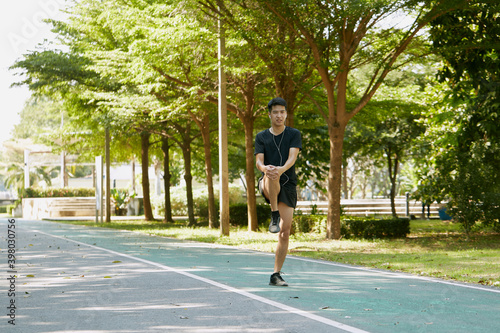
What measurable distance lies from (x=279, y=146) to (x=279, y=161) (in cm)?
18

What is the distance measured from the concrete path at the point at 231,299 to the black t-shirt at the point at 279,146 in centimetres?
140

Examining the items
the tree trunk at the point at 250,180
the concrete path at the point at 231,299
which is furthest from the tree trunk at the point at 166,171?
the concrete path at the point at 231,299

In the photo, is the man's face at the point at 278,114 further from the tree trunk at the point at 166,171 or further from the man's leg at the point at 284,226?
the tree trunk at the point at 166,171

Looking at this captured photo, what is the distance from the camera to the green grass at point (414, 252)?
10250 millimetres

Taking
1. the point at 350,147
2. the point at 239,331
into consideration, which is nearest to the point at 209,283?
the point at 239,331

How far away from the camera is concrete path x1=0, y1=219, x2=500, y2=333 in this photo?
18.7 ft

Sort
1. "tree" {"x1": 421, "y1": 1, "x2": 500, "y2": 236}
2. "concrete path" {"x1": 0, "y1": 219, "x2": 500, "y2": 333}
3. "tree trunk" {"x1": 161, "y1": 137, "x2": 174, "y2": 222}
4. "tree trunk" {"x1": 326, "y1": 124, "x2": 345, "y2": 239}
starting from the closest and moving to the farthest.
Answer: "concrete path" {"x1": 0, "y1": 219, "x2": 500, "y2": 333}, "tree" {"x1": 421, "y1": 1, "x2": 500, "y2": 236}, "tree trunk" {"x1": 326, "y1": 124, "x2": 345, "y2": 239}, "tree trunk" {"x1": 161, "y1": 137, "x2": 174, "y2": 222}

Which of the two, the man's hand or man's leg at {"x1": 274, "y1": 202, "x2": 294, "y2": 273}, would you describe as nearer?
the man's hand

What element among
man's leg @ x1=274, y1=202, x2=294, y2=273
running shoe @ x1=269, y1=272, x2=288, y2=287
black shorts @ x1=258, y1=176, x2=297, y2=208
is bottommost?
running shoe @ x1=269, y1=272, x2=288, y2=287

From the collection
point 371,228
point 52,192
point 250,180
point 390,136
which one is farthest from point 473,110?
point 52,192

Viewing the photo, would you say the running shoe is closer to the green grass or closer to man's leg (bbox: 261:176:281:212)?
man's leg (bbox: 261:176:281:212)

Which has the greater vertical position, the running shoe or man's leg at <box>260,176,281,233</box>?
man's leg at <box>260,176,281,233</box>

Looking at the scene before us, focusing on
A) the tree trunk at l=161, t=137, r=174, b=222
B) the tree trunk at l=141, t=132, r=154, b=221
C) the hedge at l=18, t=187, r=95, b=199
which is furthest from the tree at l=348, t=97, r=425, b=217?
the hedge at l=18, t=187, r=95, b=199

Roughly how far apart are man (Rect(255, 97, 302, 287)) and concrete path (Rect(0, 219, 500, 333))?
90 cm
